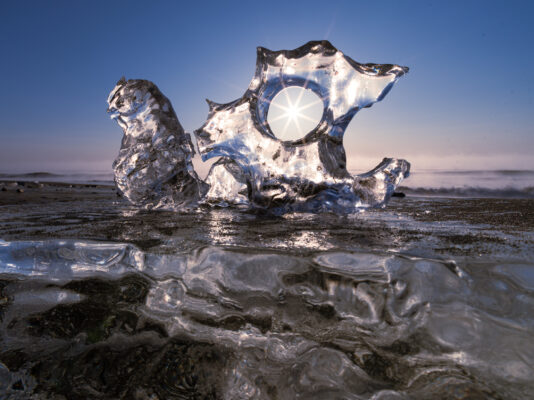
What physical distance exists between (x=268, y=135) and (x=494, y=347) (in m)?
1.65

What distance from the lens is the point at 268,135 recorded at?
212 cm

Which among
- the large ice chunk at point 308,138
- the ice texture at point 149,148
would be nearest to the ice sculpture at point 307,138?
the large ice chunk at point 308,138

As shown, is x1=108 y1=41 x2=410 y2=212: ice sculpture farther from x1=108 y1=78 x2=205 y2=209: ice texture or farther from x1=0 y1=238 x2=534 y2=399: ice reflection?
x1=0 y1=238 x2=534 y2=399: ice reflection

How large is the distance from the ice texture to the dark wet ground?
150 cm

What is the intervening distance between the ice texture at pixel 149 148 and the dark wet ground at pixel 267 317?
1.50m

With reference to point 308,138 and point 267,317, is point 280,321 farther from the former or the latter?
point 308,138

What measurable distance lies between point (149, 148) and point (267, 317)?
213cm

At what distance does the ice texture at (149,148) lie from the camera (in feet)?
8.71

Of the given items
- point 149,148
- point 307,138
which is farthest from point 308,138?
point 149,148

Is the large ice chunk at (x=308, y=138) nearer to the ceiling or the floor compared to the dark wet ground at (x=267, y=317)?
nearer to the ceiling

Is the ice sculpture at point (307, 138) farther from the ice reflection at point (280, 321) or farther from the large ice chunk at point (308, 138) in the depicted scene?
the ice reflection at point (280, 321)

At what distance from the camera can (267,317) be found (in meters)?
0.92

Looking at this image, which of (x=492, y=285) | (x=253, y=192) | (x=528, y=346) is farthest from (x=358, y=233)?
(x=253, y=192)

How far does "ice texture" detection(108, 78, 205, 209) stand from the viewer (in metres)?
2.65
